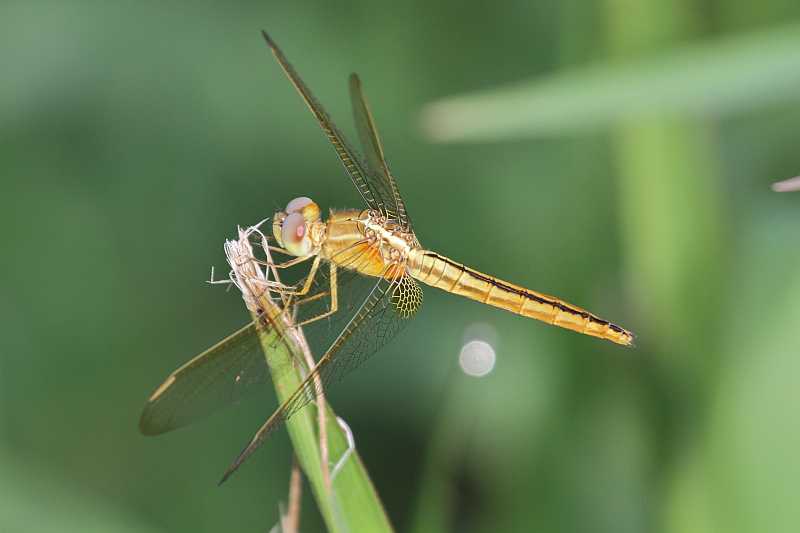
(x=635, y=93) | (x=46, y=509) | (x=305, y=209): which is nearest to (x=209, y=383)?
(x=305, y=209)

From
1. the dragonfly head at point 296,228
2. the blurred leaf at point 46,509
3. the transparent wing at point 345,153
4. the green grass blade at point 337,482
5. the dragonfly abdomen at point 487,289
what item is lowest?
the blurred leaf at point 46,509

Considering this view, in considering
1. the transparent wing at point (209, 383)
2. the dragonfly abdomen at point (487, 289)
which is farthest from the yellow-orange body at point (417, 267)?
the transparent wing at point (209, 383)

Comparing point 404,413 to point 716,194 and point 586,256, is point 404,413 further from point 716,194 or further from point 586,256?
point 716,194

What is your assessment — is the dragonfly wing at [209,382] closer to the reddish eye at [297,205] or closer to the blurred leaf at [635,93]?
the reddish eye at [297,205]

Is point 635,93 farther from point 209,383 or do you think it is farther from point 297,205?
point 209,383

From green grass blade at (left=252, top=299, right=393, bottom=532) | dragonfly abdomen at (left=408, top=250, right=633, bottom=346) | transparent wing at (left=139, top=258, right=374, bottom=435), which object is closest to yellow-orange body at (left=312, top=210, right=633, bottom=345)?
dragonfly abdomen at (left=408, top=250, right=633, bottom=346)

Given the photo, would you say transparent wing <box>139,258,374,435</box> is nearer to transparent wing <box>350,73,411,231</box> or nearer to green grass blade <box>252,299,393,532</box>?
green grass blade <box>252,299,393,532</box>
